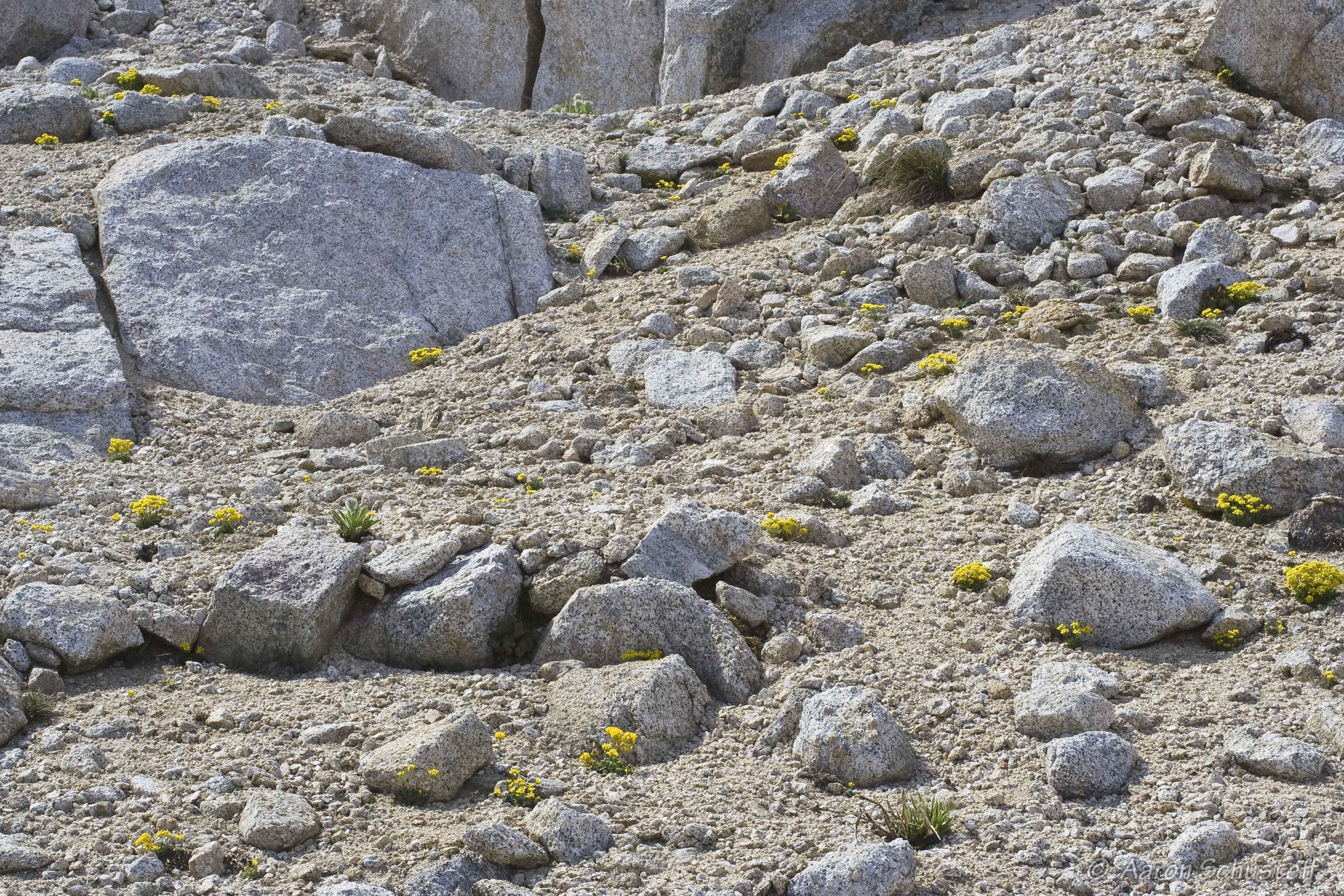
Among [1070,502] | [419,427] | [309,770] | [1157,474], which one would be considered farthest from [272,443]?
[1157,474]

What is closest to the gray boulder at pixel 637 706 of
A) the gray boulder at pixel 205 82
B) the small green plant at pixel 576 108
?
the gray boulder at pixel 205 82

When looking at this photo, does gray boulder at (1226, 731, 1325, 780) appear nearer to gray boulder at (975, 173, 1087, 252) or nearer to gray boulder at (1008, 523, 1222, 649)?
gray boulder at (1008, 523, 1222, 649)

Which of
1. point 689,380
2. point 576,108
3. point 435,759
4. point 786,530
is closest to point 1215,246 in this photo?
point 689,380

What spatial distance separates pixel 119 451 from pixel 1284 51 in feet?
35.0

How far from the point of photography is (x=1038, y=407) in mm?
7949

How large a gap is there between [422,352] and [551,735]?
5.16 meters

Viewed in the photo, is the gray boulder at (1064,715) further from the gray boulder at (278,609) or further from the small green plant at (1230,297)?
the small green plant at (1230,297)

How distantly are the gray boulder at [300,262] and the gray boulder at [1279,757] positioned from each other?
701 cm

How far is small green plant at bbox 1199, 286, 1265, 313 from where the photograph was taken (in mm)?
8992

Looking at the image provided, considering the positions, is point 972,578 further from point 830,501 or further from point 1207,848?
point 1207,848

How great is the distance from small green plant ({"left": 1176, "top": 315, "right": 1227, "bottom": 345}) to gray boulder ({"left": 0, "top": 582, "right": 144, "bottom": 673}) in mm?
7307

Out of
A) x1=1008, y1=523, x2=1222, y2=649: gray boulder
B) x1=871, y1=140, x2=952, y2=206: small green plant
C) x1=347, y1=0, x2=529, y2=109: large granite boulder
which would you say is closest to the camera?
x1=1008, y1=523, x2=1222, y2=649: gray boulder

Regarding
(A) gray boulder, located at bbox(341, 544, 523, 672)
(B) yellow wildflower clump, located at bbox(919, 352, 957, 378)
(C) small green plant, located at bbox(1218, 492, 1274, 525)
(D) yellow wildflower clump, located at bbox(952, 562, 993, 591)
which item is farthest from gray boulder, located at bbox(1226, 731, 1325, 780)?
(B) yellow wildflower clump, located at bbox(919, 352, 957, 378)

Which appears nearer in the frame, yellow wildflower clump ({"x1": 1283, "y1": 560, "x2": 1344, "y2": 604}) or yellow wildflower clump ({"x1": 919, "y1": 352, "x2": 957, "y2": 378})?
yellow wildflower clump ({"x1": 1283, "y1": 560, "x2": 1344, "y2": 604})
